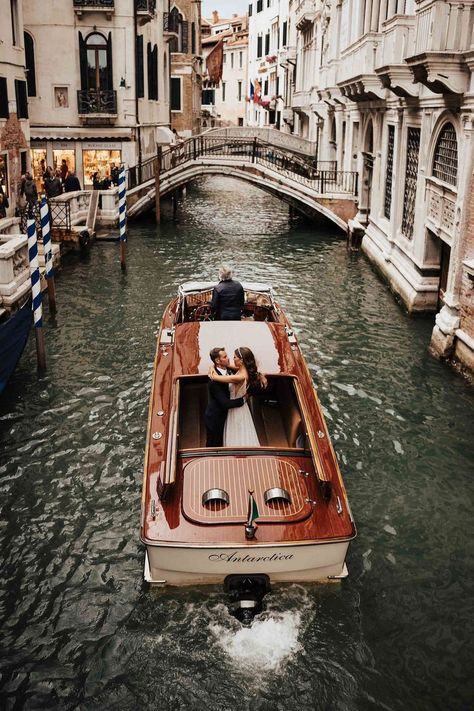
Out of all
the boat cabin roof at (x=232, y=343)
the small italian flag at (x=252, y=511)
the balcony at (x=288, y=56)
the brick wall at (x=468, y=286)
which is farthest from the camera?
the balcony at (x=288, y=56)

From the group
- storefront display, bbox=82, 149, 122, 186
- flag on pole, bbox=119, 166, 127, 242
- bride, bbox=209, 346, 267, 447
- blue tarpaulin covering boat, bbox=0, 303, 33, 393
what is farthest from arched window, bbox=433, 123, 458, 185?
storefront display, bbox=82, 149, 122, 186

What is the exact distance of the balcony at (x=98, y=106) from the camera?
23875 millimetres

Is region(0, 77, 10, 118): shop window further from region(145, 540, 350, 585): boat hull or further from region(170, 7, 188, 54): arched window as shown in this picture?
region(170, 7, 188, 54): arched window

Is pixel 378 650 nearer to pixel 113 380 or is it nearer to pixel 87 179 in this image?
pixel 113 380

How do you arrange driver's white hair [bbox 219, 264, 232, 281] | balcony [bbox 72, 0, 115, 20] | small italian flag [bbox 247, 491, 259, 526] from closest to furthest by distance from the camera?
small italian flag [bbox 247, 491, 259, 526], driver's white hair [bbox 219, 264, 232, 281], balcony [bbox 72, 0, 115, 20]

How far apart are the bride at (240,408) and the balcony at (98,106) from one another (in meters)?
19.6

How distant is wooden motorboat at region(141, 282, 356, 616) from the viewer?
5.22 metres

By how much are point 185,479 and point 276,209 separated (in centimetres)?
2313

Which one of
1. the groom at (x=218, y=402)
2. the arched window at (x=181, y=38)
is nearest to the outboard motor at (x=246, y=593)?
the groom at (x=218, y=402)

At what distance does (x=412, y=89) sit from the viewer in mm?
13117

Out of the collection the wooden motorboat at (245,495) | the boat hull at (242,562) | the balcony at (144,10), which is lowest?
the boat hull at (242,562)

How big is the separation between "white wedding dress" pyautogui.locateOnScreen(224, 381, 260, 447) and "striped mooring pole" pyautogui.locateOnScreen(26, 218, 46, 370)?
4.54 meters

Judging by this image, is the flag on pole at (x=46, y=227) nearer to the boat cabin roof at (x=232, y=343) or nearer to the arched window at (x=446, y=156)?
the boat cabin roof at (x=232, y=343)

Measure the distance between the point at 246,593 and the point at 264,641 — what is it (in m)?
0.35
